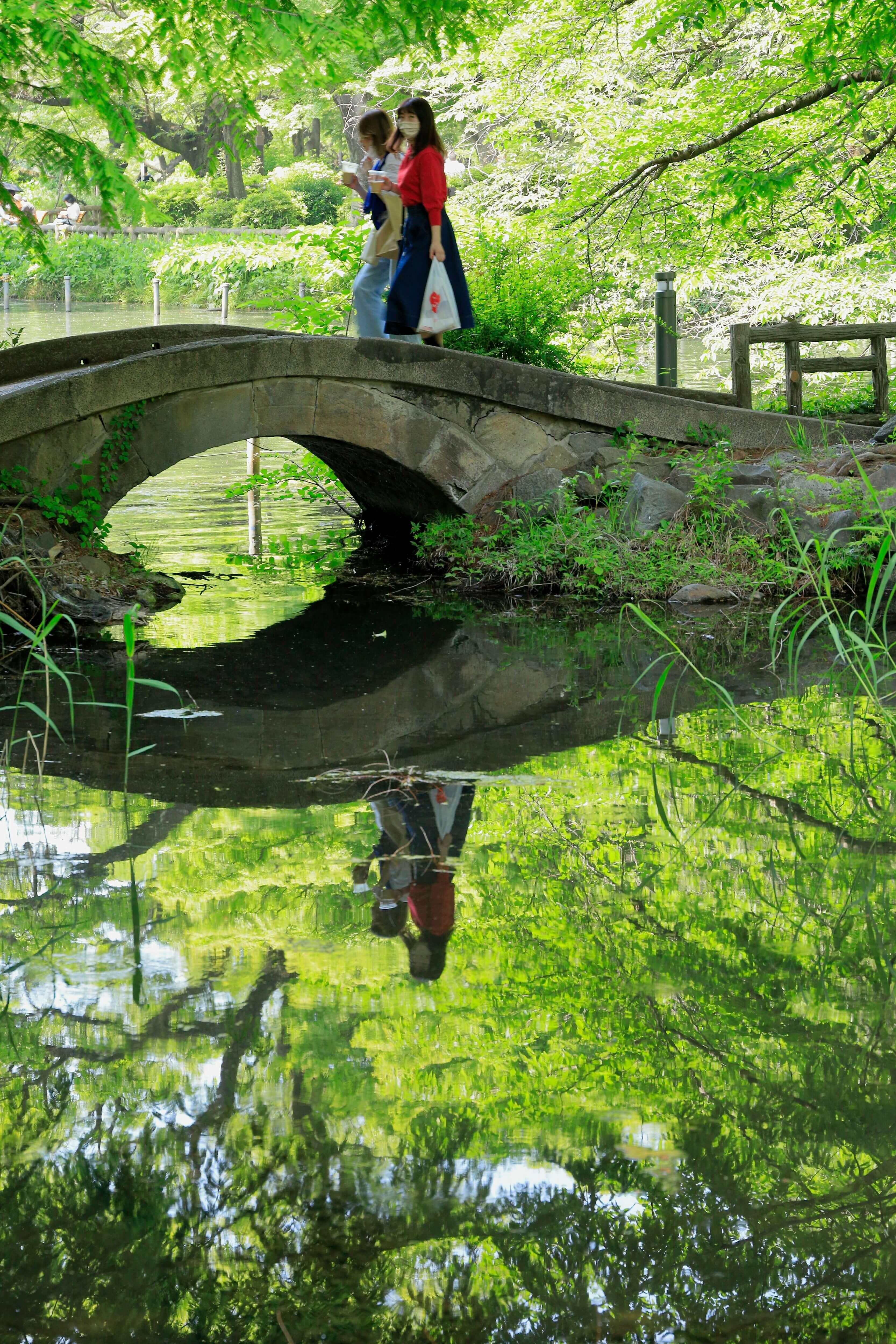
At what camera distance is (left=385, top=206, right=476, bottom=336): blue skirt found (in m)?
8.09

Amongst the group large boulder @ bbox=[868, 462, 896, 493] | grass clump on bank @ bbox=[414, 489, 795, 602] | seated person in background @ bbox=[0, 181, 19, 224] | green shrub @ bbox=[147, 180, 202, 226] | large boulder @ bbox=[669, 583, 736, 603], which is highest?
green shrub @ bbox=[147, 180, 202, 226]

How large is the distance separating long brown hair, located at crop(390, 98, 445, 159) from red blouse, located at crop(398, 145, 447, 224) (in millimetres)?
23

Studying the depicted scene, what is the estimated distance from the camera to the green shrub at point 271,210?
120 feet

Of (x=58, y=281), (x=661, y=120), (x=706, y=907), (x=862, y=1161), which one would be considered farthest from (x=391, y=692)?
(x=58, y=281)

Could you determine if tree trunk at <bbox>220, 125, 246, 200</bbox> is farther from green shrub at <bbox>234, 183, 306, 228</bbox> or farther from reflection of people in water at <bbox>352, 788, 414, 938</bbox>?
reflection of people in water at <bbox>352, 788, 414, 938</bbox>

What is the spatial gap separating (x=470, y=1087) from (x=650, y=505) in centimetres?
594

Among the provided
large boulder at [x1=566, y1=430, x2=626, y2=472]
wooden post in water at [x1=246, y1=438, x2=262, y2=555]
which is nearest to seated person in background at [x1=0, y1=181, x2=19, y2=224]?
wooden post in water at [x1=246, y1=438, x2=262, y2=555]

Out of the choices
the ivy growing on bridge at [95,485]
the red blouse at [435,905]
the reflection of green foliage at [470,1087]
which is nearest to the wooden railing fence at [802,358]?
the ivy growing on bridge at [95,485]

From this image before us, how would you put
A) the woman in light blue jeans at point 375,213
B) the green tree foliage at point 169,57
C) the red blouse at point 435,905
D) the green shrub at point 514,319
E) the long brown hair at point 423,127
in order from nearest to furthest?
the red blouse at point 435,905
the green tree foliage at point 169,57
the long brown hair at point 423,127
the woman in light blue jeans at point 375,213
the green shrub at point 514,319

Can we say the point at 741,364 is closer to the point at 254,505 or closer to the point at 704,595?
the point at 704,595

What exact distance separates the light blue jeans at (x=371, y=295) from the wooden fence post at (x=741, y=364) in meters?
2.52

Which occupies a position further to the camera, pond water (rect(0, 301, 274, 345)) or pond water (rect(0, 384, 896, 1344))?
pond water (rect(0, 301, 274, 345))

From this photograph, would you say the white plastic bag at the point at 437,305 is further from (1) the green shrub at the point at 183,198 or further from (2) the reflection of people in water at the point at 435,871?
(1) the green shrub at the point at 183,198

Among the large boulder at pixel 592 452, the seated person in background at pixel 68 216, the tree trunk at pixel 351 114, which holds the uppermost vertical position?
the tree trunk at pixel 351 114
